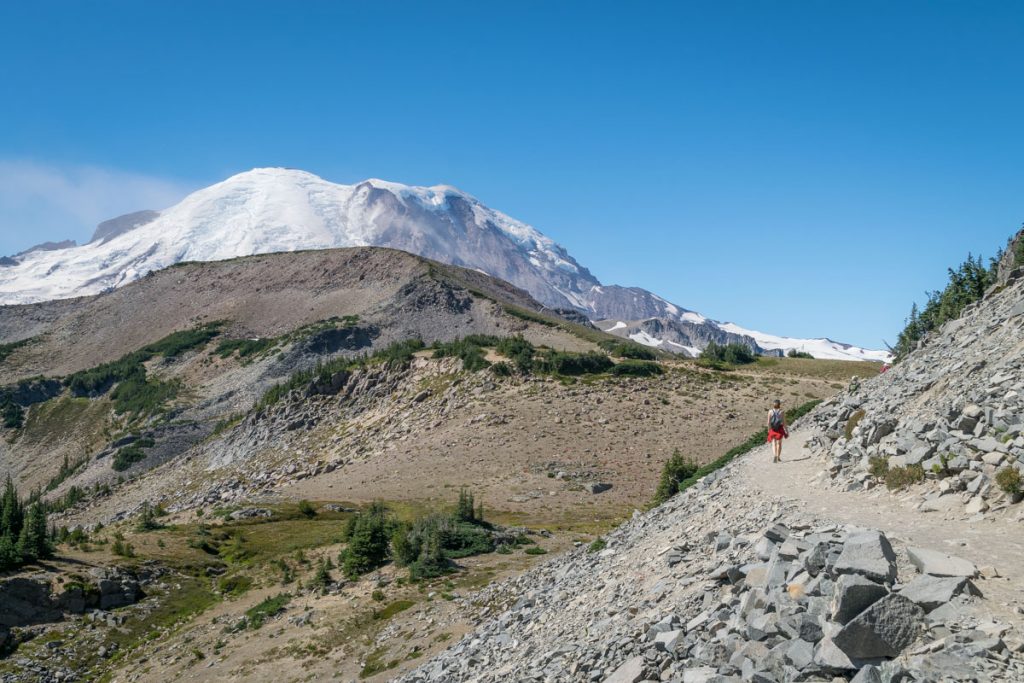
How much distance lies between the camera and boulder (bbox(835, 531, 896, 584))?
33.8 feet

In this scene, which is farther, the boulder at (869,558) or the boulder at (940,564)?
the boulder at (869,558)

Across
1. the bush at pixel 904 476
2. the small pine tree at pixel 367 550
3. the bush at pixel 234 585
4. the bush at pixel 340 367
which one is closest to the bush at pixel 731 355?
the bush at pixel 340 367

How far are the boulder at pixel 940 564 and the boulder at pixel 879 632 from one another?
1053mm

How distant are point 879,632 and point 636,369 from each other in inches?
3089

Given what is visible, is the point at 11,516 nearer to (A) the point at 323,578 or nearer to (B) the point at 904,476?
(A) the point at 323,578

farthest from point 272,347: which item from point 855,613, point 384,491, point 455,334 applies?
point 855,613

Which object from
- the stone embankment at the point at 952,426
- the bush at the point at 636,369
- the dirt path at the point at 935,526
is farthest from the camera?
the bush at the point at 636,369

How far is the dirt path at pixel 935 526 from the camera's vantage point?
1001 cm

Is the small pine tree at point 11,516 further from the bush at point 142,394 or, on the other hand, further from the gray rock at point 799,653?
the bush at point 142,394

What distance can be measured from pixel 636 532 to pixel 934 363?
11255mm

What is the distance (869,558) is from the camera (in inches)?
418

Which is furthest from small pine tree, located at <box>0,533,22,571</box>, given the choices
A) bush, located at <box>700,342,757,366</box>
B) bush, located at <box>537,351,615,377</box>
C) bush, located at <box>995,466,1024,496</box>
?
bush, located at <box>700,342,757,366</box>

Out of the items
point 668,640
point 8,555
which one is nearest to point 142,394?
point 8,555

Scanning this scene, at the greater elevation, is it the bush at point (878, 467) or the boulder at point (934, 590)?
the bush at point (878, 467)
